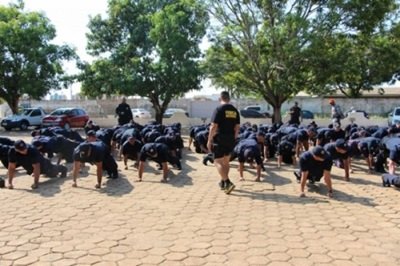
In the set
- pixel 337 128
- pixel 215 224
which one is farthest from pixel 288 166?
pixel 215 224

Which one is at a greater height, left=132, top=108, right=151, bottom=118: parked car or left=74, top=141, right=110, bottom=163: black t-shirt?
left=132, top=108, right=151, bottom=118: parked car

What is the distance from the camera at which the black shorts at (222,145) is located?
26.1 ft

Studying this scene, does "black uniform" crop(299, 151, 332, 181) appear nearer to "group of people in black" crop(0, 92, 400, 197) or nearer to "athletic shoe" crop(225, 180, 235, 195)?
"group of people in black" crop(0, 92, 400, 197)

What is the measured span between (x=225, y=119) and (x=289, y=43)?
12.1 meters

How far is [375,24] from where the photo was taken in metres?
19.4

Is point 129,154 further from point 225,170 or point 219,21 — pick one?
point 219,21

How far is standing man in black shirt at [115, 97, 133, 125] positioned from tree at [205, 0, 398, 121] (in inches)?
288

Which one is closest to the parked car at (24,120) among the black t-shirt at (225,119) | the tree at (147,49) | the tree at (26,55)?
the tree at (26,55)

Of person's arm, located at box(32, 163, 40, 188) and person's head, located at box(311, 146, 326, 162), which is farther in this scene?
person's arm, located at box(32, 163, 40, 188)

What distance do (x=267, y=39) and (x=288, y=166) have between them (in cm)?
1040

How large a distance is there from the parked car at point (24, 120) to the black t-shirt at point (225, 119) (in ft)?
71.4

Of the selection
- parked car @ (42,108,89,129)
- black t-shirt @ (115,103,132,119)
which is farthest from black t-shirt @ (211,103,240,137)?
parked car @ (42,108,89,129)

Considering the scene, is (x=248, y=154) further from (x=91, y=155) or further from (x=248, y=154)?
(x=91, y=155)

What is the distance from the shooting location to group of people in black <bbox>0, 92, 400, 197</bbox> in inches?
313
